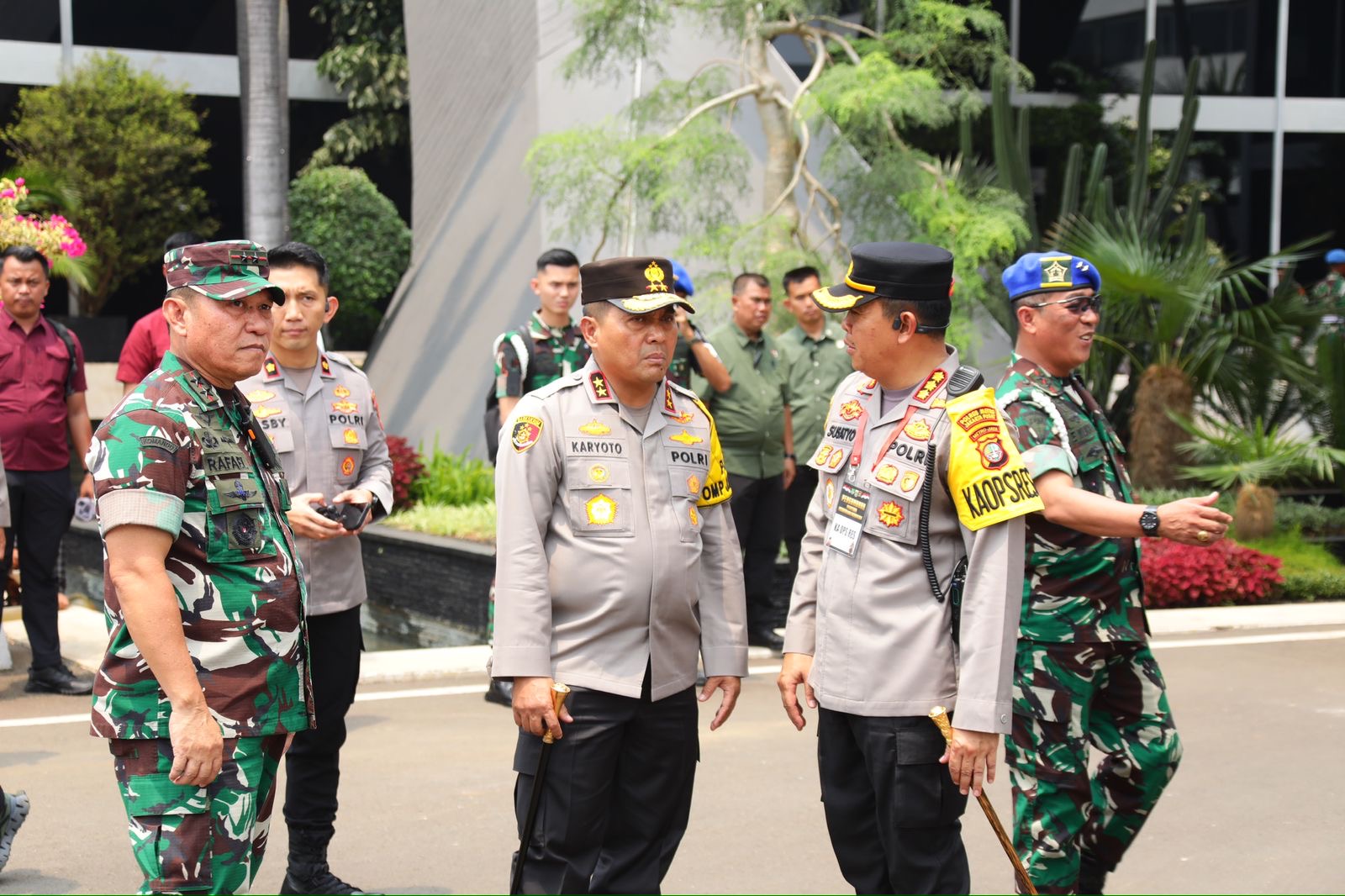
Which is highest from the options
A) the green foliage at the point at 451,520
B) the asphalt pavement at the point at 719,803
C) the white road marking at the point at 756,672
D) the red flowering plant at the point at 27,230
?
the red flowering plant at the point at 27,230

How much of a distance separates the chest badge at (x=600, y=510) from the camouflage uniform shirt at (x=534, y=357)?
3397 millimetres

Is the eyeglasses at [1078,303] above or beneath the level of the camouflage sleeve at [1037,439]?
above

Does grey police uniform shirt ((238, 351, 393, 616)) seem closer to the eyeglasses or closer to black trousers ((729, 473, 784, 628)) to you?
the eyeglasses

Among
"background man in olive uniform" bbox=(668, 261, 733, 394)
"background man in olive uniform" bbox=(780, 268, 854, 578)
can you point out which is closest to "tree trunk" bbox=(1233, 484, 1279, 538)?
"background man in olive uniform" bbox=(780, 268, 854, 578)

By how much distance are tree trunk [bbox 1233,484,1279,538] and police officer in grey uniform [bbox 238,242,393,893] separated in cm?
822

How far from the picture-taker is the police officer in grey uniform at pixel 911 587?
3520mm

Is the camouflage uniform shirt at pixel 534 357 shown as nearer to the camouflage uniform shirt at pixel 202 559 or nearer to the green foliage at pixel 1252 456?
the camouflage uniform shirt at pixel 202 559

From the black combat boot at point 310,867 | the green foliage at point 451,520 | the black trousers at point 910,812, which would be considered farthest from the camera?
the green foliage at point 451,520

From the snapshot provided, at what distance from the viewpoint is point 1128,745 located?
4402 mm

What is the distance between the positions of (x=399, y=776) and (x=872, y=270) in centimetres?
342

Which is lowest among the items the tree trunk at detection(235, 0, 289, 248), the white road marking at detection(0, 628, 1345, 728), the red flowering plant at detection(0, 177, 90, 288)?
the white road marking at detection(0, 628, 1345, 728)

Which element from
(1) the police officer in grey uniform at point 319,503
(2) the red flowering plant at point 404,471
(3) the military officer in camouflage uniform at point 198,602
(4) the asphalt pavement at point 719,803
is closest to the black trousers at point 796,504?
(4) the asphalt pavement at point 719,803

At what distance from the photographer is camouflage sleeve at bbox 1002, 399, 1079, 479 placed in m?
4.30

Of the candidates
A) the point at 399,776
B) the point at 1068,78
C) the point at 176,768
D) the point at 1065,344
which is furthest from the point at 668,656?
the point at 1068,78
